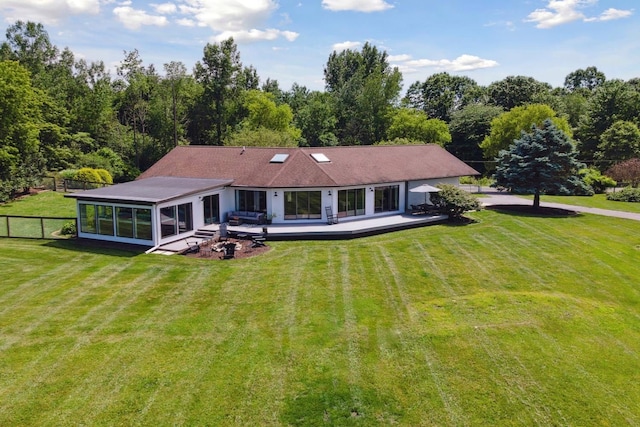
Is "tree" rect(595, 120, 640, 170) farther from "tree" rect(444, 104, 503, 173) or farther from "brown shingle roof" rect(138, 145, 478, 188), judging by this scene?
"brown shingle roof" rect(138, 145, 478, 188)

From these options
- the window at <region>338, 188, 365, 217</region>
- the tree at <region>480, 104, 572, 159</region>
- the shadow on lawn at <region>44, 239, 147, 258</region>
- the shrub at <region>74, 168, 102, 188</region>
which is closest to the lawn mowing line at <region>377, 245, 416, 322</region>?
the window at <region>338, 188, 365, 217</region>

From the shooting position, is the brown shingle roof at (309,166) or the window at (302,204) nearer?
the window at (302,204)

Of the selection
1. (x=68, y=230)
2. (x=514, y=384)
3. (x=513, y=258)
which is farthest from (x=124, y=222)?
(x=513, y=258)

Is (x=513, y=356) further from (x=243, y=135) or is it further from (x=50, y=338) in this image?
(x=243, y=135)

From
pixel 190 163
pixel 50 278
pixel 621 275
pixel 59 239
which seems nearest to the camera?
pixel 50 278

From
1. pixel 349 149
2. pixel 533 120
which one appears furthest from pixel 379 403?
pixel 533 120

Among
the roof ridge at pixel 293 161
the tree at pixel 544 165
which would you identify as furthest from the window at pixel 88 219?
the tree at pixel 544 165

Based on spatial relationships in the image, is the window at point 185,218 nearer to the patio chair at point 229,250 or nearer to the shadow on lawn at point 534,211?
the patio chair at point 229,250

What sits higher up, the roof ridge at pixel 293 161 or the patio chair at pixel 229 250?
the roof ridge at pixel 293 161
